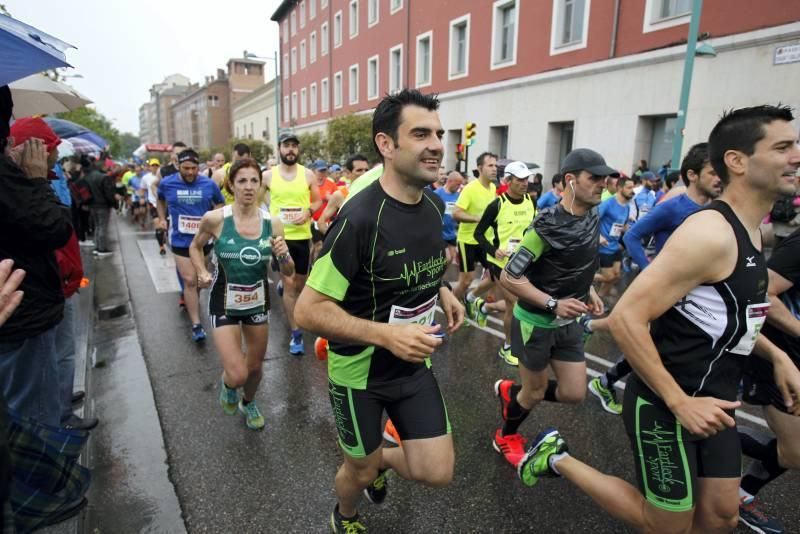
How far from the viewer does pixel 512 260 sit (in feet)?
10.9

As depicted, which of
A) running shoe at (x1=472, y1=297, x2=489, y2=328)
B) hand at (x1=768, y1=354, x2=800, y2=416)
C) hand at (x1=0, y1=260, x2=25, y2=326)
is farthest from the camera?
running shoe at (x1=472, y1=297, x2=489, y2=328)

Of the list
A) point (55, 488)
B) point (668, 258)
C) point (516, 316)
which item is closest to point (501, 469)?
point (516, 316)

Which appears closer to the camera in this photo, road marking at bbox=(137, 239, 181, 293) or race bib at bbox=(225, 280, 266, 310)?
race bib at bbox=(225, 280, 266, 310)

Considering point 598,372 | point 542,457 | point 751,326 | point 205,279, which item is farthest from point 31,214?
point 598,372

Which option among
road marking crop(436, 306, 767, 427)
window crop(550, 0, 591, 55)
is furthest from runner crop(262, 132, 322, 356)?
window crop(550, 0, 591, 55)

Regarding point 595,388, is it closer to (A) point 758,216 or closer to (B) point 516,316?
(B) point 516,316

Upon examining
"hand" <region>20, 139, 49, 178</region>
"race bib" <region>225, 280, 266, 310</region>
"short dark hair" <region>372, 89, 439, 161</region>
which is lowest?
"race bib" <region>225, 280, 266, 310</region>

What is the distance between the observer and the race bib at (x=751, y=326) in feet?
6.44

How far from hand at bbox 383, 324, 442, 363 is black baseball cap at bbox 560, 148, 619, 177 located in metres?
1.81

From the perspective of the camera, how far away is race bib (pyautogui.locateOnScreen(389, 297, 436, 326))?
2352 mm

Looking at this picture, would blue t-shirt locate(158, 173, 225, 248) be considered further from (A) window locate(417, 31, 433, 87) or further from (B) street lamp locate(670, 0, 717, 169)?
(A) window locate(417, 31, 433, 87)

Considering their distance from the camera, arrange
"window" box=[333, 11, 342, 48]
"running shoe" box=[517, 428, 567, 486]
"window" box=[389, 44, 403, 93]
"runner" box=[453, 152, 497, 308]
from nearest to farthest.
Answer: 1. "running shoe" box=[517, 428, 567, 486]
2. "runner" box=[453, 152, 497, 308]
3. "window" box=[389, 44, 403, 93]
4. "window" box=[333, 11, 342, 48]

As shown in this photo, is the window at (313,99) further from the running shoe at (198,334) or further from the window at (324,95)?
the running shoe at (198,334)

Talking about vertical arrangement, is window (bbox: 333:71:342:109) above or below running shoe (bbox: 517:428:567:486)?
above
